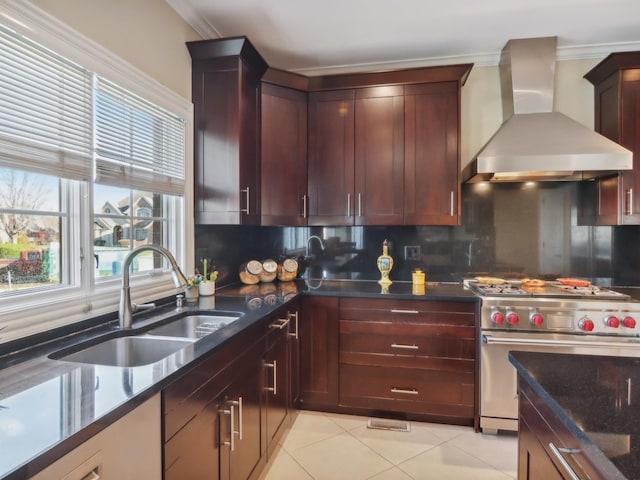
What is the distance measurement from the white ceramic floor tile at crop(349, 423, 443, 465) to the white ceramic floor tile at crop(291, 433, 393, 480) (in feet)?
0.19

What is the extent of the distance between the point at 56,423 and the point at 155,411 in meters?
0.27

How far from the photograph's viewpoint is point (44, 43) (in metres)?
1.31

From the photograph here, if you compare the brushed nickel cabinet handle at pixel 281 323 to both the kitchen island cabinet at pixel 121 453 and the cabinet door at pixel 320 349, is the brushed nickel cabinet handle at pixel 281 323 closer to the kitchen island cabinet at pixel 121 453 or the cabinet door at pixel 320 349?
the cabinet door at pixel 320 349

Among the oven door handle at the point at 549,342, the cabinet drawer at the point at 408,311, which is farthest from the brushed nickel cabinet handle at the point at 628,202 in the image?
the cabinet drawer at the point at 408,311

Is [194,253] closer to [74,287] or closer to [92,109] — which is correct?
[74,287]

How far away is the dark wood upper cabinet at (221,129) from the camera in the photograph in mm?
2232

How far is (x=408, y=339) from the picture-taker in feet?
7.82

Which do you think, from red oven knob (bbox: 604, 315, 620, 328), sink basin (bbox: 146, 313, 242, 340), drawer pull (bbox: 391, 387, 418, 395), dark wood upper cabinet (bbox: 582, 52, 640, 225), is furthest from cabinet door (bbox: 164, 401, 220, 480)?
dark wood upper cabinet (bbox: 582, 52, 640, 225)

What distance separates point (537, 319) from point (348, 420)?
1.40m

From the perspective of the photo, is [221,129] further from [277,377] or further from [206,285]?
[277,377]

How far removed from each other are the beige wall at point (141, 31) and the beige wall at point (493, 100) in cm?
211

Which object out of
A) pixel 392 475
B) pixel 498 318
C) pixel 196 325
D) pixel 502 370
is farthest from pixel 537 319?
pixel 196 325

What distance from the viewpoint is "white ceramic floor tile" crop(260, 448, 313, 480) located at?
6.15 feet

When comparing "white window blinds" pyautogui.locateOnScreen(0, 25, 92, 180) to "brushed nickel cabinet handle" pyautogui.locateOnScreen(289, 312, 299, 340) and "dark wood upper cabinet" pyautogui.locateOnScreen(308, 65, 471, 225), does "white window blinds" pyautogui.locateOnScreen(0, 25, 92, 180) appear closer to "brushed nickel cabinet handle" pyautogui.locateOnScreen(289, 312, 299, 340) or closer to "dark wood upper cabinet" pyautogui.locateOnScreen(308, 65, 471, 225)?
"brushed nickel cabinet handle" pyautogui.locateOnScreen(289, 312, 299, 340)
